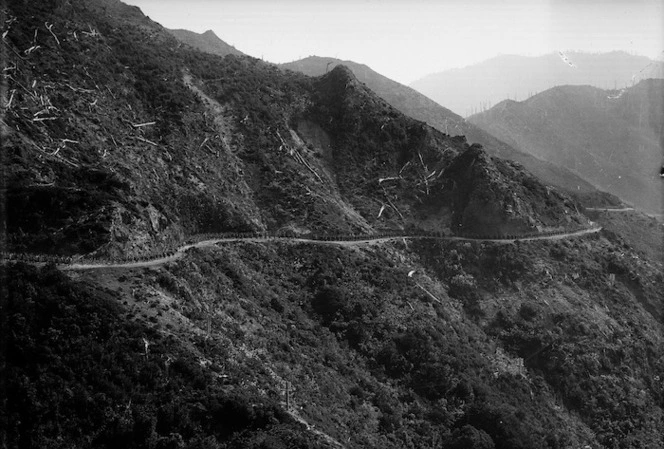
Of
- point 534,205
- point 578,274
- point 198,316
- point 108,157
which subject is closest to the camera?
point 198,316

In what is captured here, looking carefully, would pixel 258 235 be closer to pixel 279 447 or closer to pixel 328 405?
pixel 328 405

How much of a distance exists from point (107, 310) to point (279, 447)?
11.1m

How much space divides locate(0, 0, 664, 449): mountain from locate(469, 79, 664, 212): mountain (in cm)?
8693

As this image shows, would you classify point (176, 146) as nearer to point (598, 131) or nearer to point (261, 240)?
point (261, 240)

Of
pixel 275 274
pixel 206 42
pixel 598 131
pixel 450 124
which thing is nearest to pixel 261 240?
pixel 275 274

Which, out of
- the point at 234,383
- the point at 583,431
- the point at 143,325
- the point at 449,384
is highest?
the point at 143,325

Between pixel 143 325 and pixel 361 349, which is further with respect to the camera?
pixel 361 349

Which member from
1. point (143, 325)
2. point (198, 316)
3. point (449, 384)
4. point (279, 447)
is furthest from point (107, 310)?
point (449, 384)

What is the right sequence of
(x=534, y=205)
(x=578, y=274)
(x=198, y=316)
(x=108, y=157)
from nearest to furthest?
(x=198, y=316) < (x=108, y=157) < (x=578, y=274) < (x=534, y=205)

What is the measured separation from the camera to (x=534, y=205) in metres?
71.6

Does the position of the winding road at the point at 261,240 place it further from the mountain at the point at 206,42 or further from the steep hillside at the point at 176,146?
the mountain at the point at 206,42

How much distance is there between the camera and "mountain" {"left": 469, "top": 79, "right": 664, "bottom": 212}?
15725 cm

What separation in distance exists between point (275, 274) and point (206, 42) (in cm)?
9692

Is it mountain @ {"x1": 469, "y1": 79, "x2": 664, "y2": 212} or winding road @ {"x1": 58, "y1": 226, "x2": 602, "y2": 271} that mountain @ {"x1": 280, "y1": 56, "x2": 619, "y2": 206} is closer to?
mountain @ {"x1": 469, "y1": 79, "x2": 664, "y2": 212}
